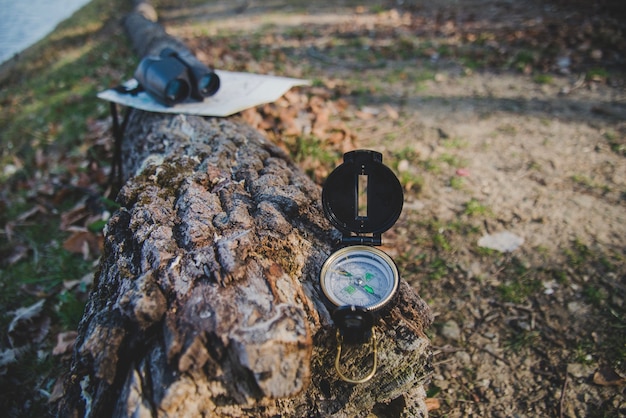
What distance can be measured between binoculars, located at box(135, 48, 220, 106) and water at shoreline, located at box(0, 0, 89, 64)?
8.36 m

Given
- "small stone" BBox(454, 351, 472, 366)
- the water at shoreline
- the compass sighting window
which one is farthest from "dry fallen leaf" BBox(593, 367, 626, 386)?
the water at shoreline

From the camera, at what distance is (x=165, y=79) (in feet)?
9.97

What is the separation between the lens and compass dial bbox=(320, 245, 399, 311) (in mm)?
1588

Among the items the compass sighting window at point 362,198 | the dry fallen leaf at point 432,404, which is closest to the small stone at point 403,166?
the compass sighting window at point 362,198

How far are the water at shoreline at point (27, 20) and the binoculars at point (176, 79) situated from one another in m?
8.36

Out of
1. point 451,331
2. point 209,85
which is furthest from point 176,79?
point 451,331

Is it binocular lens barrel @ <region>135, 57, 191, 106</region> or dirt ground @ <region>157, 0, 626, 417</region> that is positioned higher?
binocular lens barrel @ <region>135, 57, 191, 106</region>

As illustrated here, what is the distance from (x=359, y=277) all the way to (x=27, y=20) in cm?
1453

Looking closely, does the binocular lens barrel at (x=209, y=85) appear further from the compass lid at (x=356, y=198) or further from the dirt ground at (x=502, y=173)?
the compass lid at (x=356, y=198)

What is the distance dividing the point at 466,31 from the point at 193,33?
5.37 meters

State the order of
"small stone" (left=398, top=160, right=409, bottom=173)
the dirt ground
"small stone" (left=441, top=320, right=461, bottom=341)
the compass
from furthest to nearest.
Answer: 1. "small stone" (left=398, top=160, right=409, bottom=173)
2. "small stone" (left=441, top=320, right=461, bottom=341)
3. the dirt ground
4. the compass

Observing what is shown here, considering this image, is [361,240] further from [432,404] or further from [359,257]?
[432,404]

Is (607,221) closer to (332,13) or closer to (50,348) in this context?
(50,348)

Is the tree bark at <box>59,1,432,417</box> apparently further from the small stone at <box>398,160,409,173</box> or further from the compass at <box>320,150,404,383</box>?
the small stone at <box>398,160,409,173</box>
